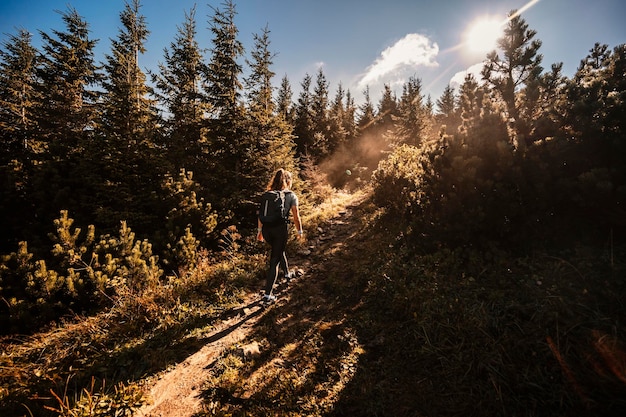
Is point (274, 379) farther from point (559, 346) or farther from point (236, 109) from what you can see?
point (236, 109)

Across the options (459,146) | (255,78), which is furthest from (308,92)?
(459,146)

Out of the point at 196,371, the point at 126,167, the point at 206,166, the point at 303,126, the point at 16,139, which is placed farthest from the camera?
the point at 303,126

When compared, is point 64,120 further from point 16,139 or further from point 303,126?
point 303,126

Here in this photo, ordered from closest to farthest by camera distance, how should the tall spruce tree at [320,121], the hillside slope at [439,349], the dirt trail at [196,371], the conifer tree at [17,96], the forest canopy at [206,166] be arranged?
the hillside slope at [439,349] → the dirt trail at [196,371] → the forest canopy at [206,166] → the conifer tree at [17,96] → the tall spruce tree at [320,121]

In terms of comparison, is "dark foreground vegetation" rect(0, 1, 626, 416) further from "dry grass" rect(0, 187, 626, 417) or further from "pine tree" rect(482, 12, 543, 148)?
"pine tree" rect(482, 12, 543, 148)

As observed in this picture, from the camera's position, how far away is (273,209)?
558 cm

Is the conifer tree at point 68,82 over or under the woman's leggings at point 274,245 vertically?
over

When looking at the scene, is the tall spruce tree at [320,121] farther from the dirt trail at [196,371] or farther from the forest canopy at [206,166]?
the dirt trail at [196,371]

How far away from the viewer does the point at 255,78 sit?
47.2ft

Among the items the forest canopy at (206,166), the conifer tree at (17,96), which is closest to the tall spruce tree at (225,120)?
the forest canopy at (206,166)

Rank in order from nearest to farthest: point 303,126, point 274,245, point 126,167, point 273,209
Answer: point 273,209 → point 274,245 → point 126,167 → point 303,126

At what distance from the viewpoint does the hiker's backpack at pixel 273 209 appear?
18.3 feet

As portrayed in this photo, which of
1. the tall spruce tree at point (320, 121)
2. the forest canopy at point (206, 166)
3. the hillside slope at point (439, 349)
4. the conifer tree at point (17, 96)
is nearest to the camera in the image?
the hillside slope at point (439, 349)

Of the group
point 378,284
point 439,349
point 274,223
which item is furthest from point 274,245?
point 439,349
